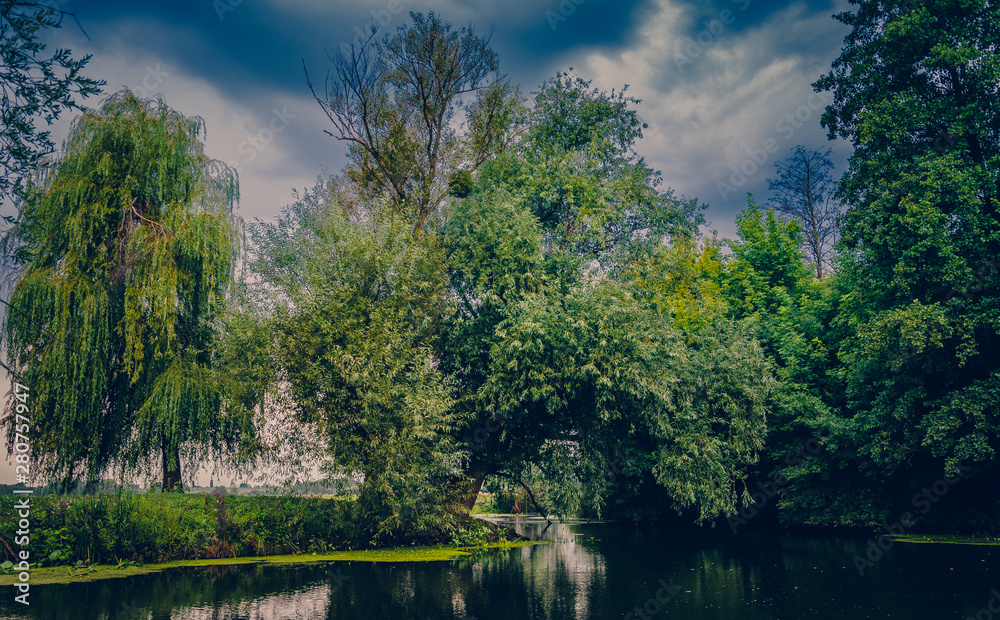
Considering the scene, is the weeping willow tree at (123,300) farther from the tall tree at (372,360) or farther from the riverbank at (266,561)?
the riverbank at (266,561)

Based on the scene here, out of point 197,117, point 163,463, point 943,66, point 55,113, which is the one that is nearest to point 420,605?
point 55,113

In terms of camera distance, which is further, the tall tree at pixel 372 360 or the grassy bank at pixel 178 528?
the tall tree at pixel 372 360

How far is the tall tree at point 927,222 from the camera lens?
68.0ft

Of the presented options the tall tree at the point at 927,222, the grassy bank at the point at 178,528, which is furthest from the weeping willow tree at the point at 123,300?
the tall tree at the point at 927,222

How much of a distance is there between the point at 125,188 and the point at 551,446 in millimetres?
17233

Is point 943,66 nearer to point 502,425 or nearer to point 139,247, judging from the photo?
point 502,425

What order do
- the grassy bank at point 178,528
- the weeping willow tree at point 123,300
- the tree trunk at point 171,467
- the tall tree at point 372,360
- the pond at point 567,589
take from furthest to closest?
the tree trunk at point 171,467 < the tall tree at point 372,360 < the weeping willow tree at point 123,300 < the grassy bank at point 178,528 < the pond at point 567,589

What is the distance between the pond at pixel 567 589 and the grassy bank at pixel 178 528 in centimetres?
154

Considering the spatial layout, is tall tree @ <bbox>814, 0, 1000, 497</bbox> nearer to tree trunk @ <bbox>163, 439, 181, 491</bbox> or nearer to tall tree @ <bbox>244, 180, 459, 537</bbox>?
tall tree @ <bbox>244, 180, 459, 537</bbox>

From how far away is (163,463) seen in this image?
66.6 feet

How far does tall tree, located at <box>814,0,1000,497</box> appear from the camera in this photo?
20734 mm

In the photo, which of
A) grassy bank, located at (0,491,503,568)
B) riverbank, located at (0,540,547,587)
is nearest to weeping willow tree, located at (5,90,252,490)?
grassy bank, located at (0,491,503,568)

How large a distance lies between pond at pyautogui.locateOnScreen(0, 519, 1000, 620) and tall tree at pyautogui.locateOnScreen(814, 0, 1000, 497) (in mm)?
4861

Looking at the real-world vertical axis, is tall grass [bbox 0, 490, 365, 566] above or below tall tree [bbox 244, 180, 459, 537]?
below
